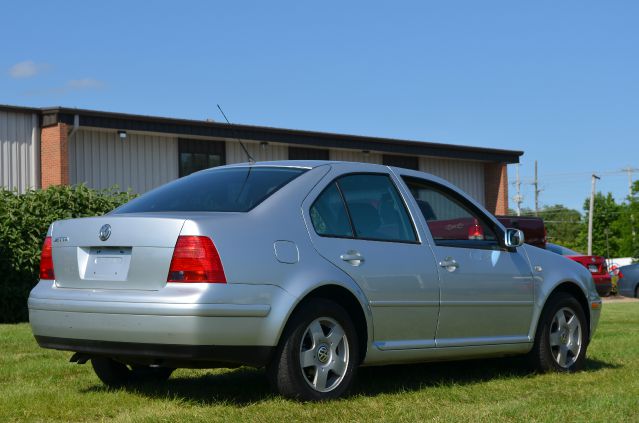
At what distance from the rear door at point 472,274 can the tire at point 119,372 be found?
2090mm

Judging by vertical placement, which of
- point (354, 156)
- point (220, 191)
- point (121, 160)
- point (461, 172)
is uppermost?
point (354, 156)

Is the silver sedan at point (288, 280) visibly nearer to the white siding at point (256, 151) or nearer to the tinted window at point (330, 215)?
the tinted window at point (330, 215)

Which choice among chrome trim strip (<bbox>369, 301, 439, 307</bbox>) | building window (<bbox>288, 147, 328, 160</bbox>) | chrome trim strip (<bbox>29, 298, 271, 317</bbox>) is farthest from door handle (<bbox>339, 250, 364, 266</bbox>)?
building window (<bbox>288, 147, 328, 160</bbox>)

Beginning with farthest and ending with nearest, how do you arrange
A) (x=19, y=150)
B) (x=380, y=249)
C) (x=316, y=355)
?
(x=19, y=150) < (x=380, y=249) < (x=316, y=355)

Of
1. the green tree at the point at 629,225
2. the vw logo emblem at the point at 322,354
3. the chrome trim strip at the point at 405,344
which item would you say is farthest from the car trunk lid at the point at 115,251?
the green tree at the point at 629,225

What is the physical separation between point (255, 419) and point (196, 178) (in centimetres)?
214

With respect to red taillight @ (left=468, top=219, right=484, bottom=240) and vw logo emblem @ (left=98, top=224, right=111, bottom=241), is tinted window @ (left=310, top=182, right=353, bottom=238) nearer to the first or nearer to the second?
vw logo emblem @ (left=98, top=224, right=111, bottom=241)

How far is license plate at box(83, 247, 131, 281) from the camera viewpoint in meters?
6.11

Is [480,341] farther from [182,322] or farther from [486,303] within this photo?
[182,322]

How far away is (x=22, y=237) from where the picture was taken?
54.5 ft

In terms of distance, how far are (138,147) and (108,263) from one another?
21082 millimetres

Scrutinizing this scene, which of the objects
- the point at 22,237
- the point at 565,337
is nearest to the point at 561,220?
the point at 22,237

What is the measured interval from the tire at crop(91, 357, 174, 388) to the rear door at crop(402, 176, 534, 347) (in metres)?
2.09

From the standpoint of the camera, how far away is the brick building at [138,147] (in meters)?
24.4
